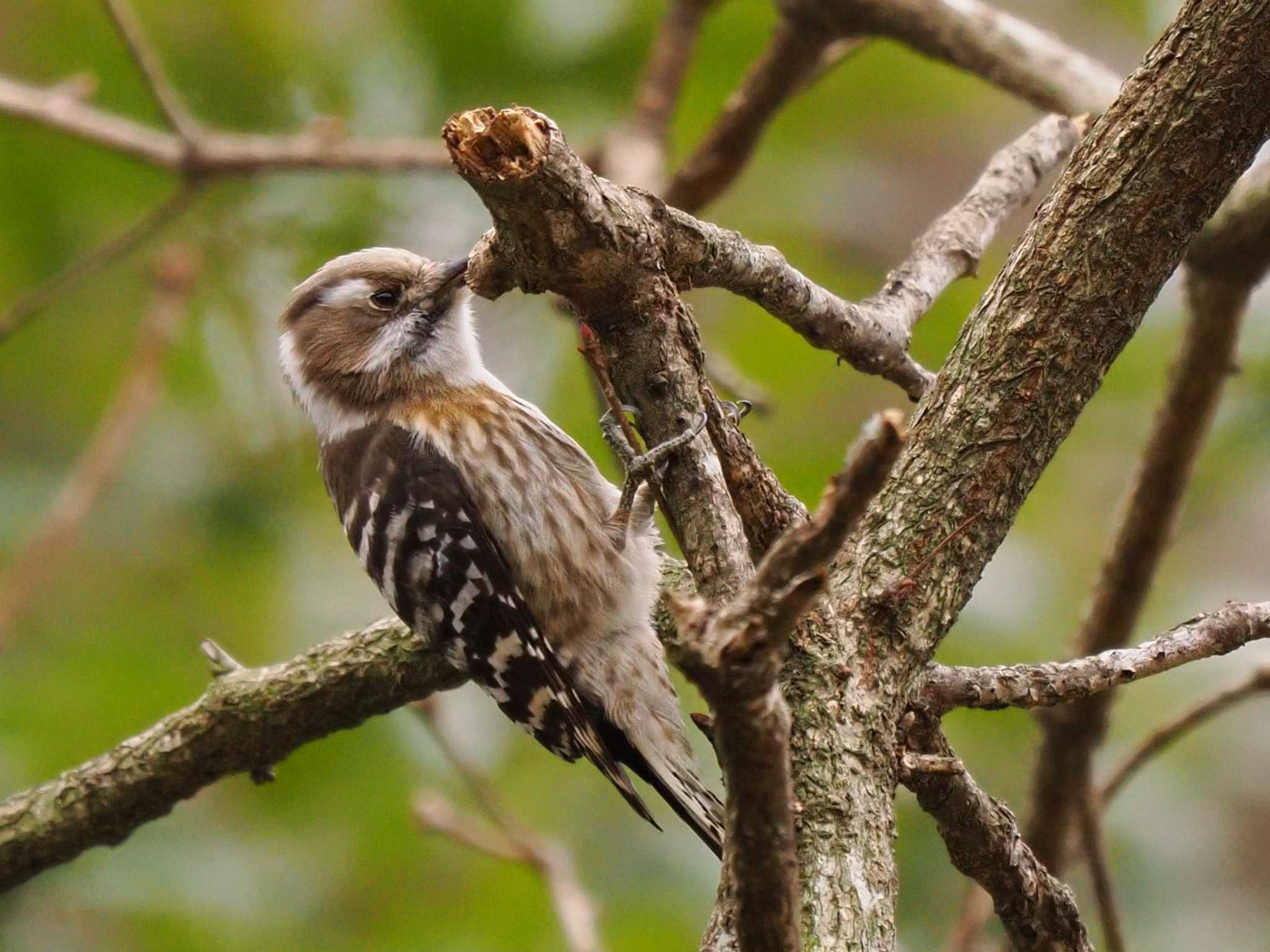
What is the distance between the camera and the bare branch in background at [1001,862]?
208cm

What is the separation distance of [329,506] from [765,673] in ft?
15.1

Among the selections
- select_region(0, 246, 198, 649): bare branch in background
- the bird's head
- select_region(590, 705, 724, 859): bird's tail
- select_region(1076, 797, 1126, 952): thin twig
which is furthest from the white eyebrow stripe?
select_region(1076, 797, 1126, 952): thin twig

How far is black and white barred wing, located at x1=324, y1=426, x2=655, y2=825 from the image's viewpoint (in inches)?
130

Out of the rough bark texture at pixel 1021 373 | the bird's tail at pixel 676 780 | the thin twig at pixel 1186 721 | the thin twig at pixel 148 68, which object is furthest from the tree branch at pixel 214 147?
the rough bark texture at pixel 1021 373

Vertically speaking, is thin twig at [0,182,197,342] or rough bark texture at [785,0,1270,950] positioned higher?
thin twig at [0,182,197,342]

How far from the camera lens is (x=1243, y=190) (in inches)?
128

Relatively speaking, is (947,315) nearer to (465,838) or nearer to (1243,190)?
(1243,190)

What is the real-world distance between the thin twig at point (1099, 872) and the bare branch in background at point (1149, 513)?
0.06 meters

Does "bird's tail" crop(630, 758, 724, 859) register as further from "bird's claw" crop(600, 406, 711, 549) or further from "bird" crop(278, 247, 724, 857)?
"bird's claw" crop(600, 406, 711, 549)

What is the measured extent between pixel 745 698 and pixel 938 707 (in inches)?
29.2

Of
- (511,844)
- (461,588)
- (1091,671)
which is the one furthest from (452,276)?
(1091,671)

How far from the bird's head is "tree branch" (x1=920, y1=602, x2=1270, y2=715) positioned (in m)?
2.22

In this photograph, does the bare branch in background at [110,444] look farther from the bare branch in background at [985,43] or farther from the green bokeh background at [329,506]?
the bare branch in background at [985,43]

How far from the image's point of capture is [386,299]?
4.11 metres
